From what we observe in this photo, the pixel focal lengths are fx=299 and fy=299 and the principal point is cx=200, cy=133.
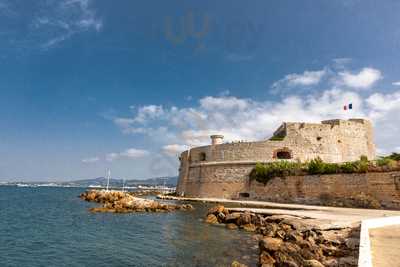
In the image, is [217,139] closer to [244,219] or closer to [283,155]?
[283,155]

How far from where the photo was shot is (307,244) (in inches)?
348

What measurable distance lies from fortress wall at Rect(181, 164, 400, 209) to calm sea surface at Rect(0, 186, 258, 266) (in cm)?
1004

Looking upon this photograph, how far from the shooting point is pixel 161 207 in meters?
21.8

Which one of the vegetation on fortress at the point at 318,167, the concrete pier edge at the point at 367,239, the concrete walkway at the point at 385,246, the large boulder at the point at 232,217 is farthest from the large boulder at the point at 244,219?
the vegetation on fortress at the point at 318,167

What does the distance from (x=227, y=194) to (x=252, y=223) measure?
45.4ft

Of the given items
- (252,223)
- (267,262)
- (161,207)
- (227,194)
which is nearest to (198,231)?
(252,223)

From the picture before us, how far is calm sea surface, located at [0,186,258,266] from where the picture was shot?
29.6 ft

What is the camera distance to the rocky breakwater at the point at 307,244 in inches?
300

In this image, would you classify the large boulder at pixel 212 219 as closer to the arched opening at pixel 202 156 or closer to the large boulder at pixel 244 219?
the large boulder at pixel 244 219

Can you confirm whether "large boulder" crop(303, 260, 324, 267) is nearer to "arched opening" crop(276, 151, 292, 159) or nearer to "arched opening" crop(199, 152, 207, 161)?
"arched opening" crop(276, 151, 292, 159)

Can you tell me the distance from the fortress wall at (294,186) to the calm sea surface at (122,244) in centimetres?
1004

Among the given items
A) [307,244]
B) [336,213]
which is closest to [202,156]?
[336,213]

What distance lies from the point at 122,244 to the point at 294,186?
15956 millimetres

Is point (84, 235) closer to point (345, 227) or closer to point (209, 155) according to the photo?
point (345, 227)
